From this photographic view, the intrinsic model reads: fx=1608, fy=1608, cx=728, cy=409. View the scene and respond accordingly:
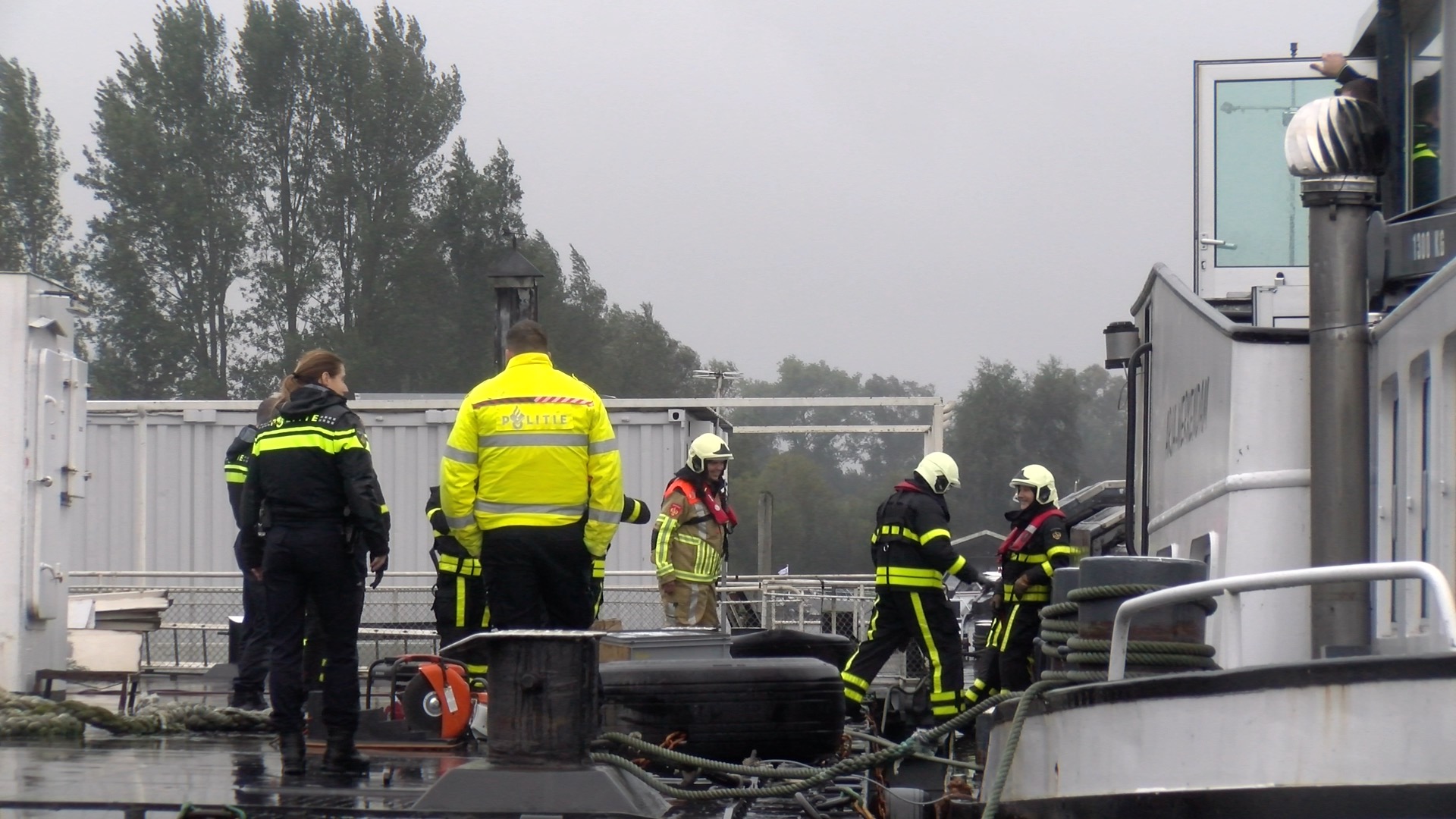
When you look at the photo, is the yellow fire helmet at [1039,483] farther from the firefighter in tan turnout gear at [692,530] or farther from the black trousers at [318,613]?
the black trousers at [318,613]

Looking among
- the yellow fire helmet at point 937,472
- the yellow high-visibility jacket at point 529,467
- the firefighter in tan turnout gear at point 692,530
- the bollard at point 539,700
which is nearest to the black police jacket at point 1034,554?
the yellow fire helmet at point 937,472

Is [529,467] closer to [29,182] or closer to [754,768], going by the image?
[754,768]

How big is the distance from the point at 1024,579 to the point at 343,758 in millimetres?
4771

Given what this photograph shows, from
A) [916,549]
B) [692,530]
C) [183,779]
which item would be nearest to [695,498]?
[692,530]

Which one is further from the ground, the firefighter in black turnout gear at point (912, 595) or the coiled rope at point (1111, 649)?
the coiled rope at point (1111, 649)

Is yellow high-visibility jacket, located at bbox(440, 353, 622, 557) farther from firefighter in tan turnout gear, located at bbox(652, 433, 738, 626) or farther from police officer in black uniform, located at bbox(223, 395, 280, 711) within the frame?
firefighter in tan turnout gear, located at bbox(652, 433, 738, 626)

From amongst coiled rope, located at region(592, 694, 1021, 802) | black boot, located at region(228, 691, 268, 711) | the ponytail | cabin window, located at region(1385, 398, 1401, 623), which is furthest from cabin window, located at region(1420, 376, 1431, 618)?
black boot, located at region(228, 691, 268, 711)

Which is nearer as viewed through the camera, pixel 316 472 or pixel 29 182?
pixel 316 472

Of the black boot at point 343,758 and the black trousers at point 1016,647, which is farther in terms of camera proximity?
the black trousers at point 1016,647

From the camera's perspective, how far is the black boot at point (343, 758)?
18.7 feet

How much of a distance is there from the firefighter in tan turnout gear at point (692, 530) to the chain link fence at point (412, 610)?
2.33 m

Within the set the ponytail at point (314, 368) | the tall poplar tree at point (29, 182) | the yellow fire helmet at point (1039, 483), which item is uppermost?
the tall poplar tree at point (29, 182)

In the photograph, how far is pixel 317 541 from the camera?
5656 mm

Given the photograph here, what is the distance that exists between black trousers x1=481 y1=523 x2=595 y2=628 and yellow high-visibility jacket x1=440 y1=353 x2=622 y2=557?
43 mm
